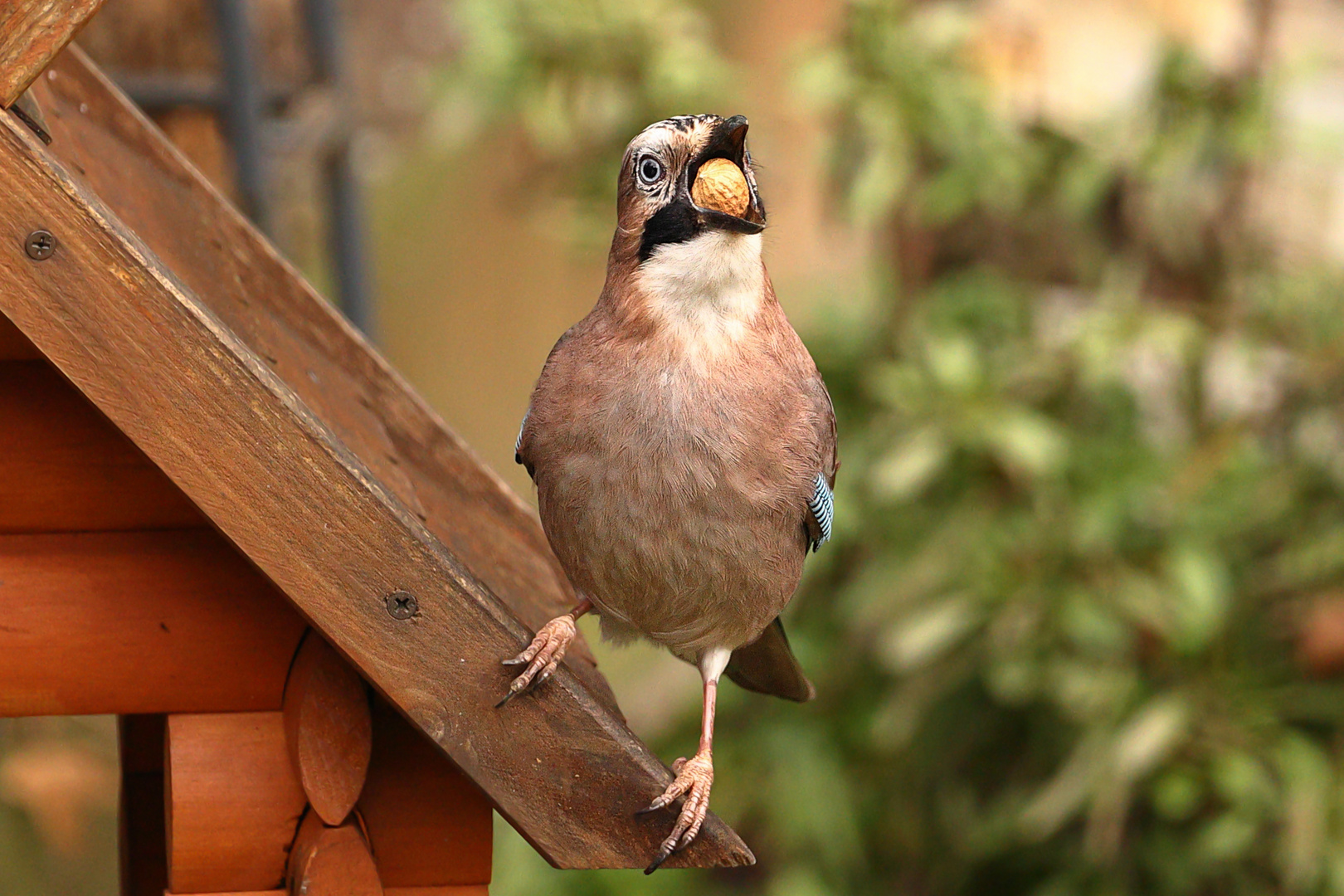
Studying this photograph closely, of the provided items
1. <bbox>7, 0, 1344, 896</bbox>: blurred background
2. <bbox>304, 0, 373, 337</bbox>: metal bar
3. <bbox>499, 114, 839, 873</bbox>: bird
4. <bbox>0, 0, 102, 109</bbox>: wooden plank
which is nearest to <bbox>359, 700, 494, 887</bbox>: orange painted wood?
<bbox>499, 114, 839, 873</bbox>: bird

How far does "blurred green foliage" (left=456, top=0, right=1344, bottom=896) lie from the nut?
2.38m

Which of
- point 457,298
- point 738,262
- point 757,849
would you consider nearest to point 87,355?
point 738,262

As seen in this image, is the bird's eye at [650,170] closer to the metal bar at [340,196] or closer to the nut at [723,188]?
the nut at [723,188]

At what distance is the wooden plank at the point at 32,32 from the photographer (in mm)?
1382

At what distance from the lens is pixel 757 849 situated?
16.3ft

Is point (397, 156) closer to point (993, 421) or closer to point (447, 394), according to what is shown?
point (447, 394)

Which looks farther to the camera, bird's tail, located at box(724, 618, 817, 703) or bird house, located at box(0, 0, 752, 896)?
bird's tail, located at box(724, 618, 817, 703)

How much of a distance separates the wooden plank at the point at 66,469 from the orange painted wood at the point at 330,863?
0.40m

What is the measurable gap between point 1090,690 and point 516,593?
233cm

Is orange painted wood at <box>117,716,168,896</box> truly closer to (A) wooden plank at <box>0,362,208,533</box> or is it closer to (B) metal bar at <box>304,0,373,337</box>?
(A) wooden plank at <box>0,362,208,533</box>

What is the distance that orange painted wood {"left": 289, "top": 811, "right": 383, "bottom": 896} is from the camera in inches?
66.1

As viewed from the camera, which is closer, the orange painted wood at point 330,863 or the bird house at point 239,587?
the bird house at point 239,587

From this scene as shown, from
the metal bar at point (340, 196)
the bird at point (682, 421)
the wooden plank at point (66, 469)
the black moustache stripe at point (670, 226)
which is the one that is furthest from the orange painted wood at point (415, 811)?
the metal bar at point (340, 196)

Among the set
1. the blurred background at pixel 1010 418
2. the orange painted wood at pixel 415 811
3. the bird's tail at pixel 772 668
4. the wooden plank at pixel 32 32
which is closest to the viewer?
the wooden plank at pixel 32 32
